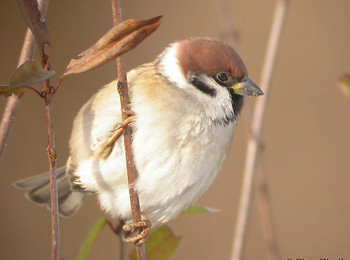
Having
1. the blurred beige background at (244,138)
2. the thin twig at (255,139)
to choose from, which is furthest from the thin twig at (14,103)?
the blurred beige background at (244,138)

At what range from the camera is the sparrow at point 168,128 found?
5.62ft

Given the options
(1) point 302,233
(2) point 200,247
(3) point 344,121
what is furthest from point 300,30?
(2) point 200,247

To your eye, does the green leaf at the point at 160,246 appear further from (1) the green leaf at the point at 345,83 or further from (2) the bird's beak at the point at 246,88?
(1) the green leaf at the point at 345,83

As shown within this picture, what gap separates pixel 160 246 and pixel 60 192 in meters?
0.87

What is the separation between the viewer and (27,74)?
3.71ft

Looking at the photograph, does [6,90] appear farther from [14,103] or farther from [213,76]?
[213,76]

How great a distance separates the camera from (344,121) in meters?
3.79

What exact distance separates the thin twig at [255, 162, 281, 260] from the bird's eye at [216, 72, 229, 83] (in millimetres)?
327

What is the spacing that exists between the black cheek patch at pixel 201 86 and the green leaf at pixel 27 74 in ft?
2.46

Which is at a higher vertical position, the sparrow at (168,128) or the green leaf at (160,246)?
the sparrow at (168,128)

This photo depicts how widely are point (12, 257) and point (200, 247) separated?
3.80ft

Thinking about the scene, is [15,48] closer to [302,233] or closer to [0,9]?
[0,9]

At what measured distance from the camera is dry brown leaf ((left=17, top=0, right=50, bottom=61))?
1.14m

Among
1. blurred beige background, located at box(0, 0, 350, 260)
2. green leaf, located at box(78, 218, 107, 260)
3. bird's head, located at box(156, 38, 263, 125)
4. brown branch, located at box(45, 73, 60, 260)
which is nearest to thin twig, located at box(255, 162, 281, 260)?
bird's head, located at box(156, 38, 263, 125)
